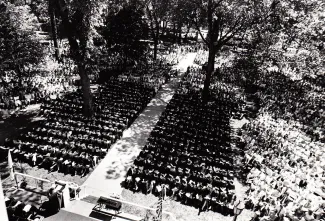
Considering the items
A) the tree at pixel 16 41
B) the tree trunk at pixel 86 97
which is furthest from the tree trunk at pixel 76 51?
the tree at pixel 16 41

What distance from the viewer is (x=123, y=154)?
20141 mm

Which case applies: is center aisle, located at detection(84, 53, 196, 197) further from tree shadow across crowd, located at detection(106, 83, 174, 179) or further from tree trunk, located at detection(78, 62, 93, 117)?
tree trunk, located at detection(78, 62, 93, 117)

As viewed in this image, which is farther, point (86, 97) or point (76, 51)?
point (86, 97)

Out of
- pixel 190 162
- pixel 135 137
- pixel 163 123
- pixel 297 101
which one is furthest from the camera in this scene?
pixel 297 101

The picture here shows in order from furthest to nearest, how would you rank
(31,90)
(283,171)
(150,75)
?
(150,75)
(31,90)
(283,171)

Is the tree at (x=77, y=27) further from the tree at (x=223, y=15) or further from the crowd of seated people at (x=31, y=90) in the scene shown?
the tree at (x=223, y=15)

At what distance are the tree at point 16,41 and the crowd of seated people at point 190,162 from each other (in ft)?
44.9

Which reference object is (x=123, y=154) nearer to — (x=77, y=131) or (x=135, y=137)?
(x=135, y=137)

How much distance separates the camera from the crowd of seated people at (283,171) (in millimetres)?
14695

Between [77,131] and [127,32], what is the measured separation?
19.1 meters

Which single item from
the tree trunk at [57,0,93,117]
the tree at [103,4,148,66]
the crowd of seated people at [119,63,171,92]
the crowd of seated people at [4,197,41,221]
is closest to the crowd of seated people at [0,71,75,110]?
the tree trunk at [57,0,93,117]

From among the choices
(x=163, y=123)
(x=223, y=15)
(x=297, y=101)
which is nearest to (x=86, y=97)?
(x=163, y=123)

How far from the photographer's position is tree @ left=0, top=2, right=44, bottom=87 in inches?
973

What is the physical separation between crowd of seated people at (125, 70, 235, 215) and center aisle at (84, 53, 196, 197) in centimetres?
89
